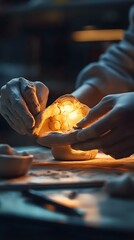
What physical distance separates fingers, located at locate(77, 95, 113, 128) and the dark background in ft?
7.17

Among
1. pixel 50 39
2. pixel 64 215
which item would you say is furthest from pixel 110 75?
pixel 50 39

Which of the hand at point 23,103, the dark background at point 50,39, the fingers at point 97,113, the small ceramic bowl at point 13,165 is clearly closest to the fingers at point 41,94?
the hand at point 23,103

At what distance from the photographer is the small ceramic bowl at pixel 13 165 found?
3.91 ft

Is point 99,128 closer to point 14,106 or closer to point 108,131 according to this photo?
point 108,131

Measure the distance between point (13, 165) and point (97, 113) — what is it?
0.86ft

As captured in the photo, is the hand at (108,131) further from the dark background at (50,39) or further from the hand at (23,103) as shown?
the dark background at (50,39)

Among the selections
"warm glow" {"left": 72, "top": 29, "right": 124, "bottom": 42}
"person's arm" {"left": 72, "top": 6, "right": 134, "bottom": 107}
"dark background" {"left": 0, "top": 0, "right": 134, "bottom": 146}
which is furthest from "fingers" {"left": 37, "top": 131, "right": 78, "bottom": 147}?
"warm glow" {"left": 72, "top": 29, "right": 124, "bottom": 42}

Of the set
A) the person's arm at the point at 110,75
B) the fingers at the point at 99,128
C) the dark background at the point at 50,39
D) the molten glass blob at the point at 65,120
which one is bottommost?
the dark background at the point at 50,39

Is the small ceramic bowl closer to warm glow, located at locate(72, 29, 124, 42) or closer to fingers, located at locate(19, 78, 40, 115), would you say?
fingers, located at locate(19, 78, 40, 115)

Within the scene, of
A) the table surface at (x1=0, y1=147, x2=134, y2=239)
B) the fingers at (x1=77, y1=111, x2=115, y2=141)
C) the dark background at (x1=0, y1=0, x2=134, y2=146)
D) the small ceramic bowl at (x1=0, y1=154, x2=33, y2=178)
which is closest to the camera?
the table surface at (x1=0, y1=147, x2=134, y2=239)

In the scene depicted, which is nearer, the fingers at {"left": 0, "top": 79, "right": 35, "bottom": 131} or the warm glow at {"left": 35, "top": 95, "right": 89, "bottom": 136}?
the fingers at {"left": 0, "top": 79, "right": 35, "bottom": 131}

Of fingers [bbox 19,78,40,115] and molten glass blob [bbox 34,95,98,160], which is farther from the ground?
fingers [bbox 19,78,40,115]

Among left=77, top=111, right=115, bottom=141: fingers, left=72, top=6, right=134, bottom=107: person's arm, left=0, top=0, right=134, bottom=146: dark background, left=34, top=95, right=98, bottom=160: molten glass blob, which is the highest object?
left=77, top=111, right=115, bottom=141: fingers

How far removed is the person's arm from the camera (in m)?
1.86
